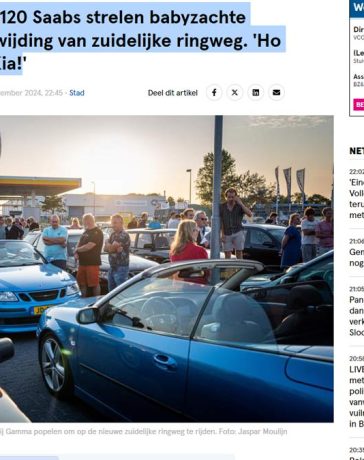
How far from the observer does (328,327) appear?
1.98m

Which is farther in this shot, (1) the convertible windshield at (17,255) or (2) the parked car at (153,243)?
(2) the parked car at (153,243)

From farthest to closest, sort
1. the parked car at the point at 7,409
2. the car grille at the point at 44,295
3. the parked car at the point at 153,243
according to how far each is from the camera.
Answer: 1. the parked car at the point at 153,243
2. the car grille at the point at 44,295
3. the parked car at the point at 7,409

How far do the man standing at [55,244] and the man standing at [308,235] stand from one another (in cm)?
403

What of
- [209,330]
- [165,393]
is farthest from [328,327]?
[165,393]

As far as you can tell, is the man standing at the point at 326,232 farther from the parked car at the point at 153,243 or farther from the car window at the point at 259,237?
the parked car at the point at 153,243

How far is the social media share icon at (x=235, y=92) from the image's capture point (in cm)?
231

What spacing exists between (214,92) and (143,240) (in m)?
5.65

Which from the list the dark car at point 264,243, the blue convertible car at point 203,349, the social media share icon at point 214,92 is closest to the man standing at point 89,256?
the blue convertible car at point 203,349

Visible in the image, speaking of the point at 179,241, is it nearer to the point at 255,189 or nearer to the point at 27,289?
the point at 27,289

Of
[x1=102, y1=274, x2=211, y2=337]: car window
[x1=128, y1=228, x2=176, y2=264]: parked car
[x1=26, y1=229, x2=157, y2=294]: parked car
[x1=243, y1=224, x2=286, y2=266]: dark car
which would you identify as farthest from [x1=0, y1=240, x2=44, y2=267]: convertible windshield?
[x1=243, y1=224, x2=286, y2=266]: dark car

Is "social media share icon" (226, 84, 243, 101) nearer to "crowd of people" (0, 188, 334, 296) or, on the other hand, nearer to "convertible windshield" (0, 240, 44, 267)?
"crowd of people" (0, 188, 334, 296)

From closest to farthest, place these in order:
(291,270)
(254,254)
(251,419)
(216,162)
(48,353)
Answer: (251,419), (48,353), (291,270), (216,162), (254,254)

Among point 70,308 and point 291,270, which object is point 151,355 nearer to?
point 70,308

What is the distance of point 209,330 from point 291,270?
2065 mm
